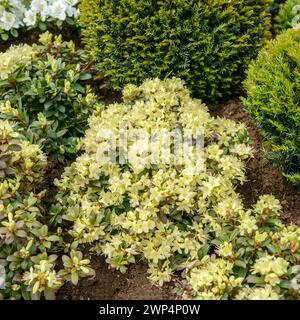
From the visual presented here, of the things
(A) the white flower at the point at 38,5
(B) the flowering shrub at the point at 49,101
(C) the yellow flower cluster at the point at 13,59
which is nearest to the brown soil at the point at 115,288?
(B) the flowering shrub at the point at 49,101

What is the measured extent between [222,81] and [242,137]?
0.67m

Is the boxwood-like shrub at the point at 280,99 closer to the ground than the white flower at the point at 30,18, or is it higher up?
closer to the ground

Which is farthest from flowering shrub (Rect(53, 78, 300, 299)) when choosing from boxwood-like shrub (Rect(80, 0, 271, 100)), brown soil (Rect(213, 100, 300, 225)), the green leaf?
the green leaf

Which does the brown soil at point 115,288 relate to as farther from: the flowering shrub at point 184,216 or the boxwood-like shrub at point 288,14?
the boxwood-like shrub at point 288,14

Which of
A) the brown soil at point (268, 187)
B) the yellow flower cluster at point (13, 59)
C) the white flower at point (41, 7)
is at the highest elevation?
the white flower at point (41, 7)

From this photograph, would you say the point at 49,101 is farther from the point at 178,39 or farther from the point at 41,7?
the point at 41,7

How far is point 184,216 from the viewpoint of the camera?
11.0ft

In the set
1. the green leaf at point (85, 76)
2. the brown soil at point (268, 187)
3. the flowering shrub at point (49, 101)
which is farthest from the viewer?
the green leaf at point (85, 76)

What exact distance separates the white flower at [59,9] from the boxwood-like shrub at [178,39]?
561 millimetres

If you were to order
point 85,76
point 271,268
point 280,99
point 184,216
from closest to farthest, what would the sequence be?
1. point 271,268
2. point 280,99
3. point 184,216
4. point 85,76

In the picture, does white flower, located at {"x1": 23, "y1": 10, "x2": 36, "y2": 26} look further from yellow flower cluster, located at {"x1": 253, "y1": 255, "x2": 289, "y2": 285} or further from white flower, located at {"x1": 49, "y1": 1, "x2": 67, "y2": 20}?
yellow flower cluster, located at {"x1": 253, "y1": 255, "x2": 289, "y2": 285}

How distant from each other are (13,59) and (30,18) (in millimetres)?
867

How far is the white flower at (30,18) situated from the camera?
185 inches

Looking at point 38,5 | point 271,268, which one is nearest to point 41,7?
point 38,5
